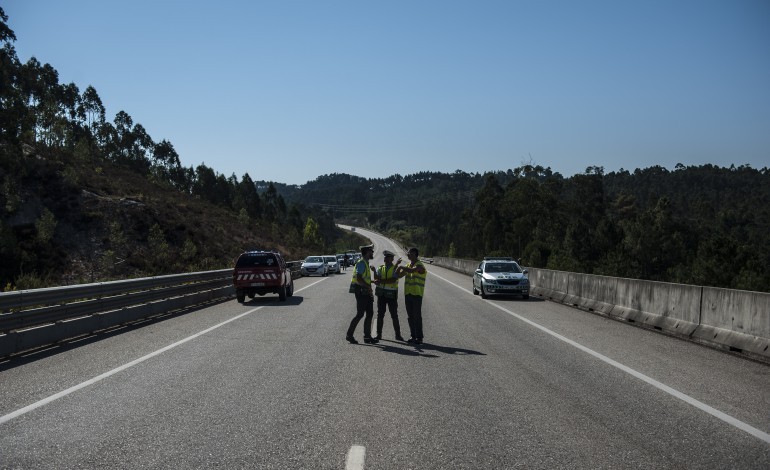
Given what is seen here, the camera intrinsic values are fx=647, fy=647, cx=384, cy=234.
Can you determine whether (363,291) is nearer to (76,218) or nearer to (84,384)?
(84,384)

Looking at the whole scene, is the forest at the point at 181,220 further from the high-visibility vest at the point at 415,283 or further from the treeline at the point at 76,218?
the high-visibility vest at the point at 415,283

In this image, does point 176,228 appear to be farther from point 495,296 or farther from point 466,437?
point 466,437

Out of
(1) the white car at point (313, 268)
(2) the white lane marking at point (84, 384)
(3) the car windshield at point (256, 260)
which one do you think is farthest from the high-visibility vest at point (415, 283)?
→ (1) the white car at point (313, 268)

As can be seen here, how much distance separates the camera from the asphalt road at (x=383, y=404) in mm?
5156

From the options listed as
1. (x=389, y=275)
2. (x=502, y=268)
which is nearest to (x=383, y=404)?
(x=389, y=275)

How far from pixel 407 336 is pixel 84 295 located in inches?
269

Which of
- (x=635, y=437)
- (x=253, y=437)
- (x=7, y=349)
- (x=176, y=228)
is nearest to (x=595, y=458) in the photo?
(x=635, y=437)

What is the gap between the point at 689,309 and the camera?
1330 cm

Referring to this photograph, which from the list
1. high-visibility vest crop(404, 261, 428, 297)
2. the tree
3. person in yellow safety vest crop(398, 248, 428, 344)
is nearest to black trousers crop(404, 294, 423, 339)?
person in yellow safety vest crop(398, 248, 428, 344)

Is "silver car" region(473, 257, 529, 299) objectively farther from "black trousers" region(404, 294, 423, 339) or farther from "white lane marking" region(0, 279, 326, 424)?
"white lane marking" region(0, 279, 326, 424)

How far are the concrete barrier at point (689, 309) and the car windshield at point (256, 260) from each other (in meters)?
10.7

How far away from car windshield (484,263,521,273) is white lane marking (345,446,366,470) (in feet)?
66.8

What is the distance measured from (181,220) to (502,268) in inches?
2282

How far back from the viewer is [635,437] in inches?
224
